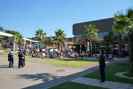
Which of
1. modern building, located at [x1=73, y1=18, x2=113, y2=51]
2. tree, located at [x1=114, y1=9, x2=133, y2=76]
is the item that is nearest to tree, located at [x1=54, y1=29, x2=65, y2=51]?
modern building, located at [x1=73, y1=18, x2=113, y2=51]

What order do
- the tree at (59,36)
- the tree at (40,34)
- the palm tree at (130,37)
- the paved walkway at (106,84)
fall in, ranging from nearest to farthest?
the paved walkway at (106,84), the palm tree at (130,37), the tree at (59,36), the tree at (40,34)

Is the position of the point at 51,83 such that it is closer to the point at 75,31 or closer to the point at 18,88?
the point at 18,88

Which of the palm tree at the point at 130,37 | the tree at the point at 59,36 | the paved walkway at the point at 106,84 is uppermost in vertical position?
the tree at the point at 59,36

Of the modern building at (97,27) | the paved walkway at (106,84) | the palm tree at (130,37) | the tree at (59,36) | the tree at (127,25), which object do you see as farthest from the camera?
the tree at (59,36)

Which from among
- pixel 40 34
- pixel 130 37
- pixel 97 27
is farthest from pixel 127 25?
pixel 40 34

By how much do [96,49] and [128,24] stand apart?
1337 inches

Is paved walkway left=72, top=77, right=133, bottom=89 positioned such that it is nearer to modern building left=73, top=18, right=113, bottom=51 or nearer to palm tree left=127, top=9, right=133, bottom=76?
palm tree left=127, top=9, right=133, bottom=76

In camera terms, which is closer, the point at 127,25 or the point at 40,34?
the point at 127,25

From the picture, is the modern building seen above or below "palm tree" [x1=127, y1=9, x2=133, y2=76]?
above

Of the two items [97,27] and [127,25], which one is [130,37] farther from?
[97,27]

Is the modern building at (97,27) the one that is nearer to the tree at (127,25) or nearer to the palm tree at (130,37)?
the tree at (127,25)

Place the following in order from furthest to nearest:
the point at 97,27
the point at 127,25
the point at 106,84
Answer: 1. the point at 97,27
2. the point at 127,25
3. the point at 106,84

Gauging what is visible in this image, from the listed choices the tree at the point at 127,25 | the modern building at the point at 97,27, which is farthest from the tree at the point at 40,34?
the tree at the point at 127,25

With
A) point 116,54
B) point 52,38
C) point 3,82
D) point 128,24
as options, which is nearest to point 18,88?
point 3,82
